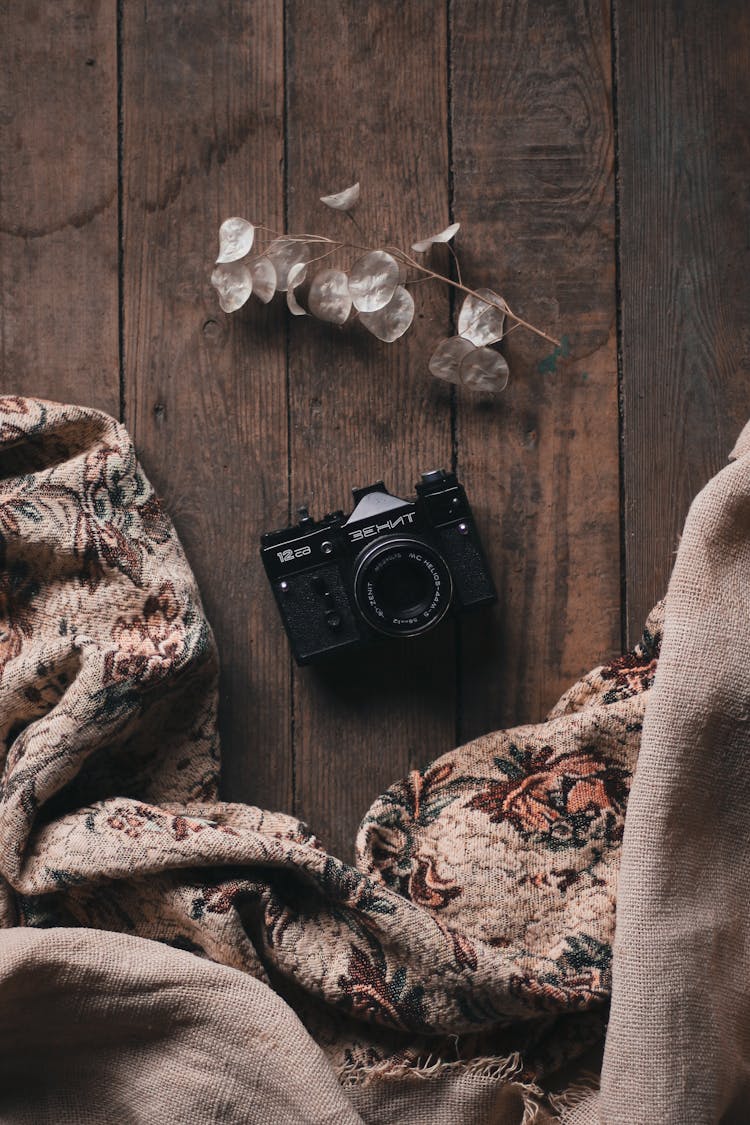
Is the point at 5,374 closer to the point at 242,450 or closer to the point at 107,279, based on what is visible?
the point at 107,279

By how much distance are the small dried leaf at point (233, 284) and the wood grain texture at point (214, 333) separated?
0.8 inches

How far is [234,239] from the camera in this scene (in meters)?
0.93

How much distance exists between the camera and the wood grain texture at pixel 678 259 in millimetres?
950

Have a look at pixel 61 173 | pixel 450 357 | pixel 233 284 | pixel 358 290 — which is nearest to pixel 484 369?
pixel 450 357

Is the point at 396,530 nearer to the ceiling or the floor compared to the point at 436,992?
nearer to the ceiling

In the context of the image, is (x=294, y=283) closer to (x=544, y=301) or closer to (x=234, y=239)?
(x=234, y=239)

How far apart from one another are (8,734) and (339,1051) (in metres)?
0.39

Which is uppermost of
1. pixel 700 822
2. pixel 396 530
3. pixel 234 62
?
pixel 234 62

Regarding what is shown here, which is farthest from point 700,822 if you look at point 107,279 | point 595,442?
point 107,279

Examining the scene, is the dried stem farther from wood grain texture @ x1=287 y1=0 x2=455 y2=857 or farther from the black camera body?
the black camera body

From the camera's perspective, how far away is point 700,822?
2.64 feet

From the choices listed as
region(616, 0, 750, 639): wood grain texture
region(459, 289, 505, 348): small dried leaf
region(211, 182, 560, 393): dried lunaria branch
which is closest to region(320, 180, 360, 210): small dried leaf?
region(211, 182, 560, 393): dried lunaria branch

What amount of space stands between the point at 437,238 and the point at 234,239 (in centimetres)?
18

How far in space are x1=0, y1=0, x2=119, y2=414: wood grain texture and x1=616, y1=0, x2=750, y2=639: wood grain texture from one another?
48 centimetres
